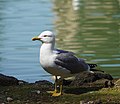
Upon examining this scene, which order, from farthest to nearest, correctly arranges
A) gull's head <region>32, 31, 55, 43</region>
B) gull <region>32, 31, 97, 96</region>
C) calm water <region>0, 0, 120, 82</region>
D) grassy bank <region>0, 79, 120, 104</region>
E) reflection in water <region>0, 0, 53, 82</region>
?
calm water <region>0, 0, 120, 82</region> < reflection in water <region>0, 0, 53, 82</region> < gull's head <region>32, 31, 55, 43</region> < gull <region>32, 31, 97, 96</region> < grassy bank <region>0, 79, 120, 104</region>

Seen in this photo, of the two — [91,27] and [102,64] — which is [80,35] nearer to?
[91,27]

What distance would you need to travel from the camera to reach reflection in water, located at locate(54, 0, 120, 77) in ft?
44.3

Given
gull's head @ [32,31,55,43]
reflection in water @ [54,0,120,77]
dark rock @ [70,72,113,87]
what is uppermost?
gull's head @ [32,31,55,43]

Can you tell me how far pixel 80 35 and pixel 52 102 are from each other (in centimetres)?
1233

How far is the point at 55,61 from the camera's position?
21.0 ft

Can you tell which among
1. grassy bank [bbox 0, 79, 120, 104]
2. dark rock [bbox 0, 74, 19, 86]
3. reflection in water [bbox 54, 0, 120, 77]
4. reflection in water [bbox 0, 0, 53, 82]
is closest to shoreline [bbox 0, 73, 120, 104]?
grassy bank [bbox 0, 79, 120, 104]

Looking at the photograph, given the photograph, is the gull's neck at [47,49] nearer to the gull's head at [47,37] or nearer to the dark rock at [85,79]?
the gull's head at [47,37]

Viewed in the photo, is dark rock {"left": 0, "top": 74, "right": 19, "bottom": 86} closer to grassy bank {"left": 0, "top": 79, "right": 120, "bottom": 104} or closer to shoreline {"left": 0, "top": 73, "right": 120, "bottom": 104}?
shoreline {"left": 0, "top": 73, "right": 120, "bottom": 104}

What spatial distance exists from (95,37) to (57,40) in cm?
136

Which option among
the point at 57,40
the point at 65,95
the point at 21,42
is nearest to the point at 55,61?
→ the point at 65,95

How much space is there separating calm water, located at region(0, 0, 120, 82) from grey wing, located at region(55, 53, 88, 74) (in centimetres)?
450

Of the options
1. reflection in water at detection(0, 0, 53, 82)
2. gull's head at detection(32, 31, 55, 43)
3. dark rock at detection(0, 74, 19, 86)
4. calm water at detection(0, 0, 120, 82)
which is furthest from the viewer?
calm water at detection(0, 0, 120, 82)

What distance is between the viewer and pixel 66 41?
17.0 m

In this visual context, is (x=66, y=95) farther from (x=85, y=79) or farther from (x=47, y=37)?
(x=85, y=79)
